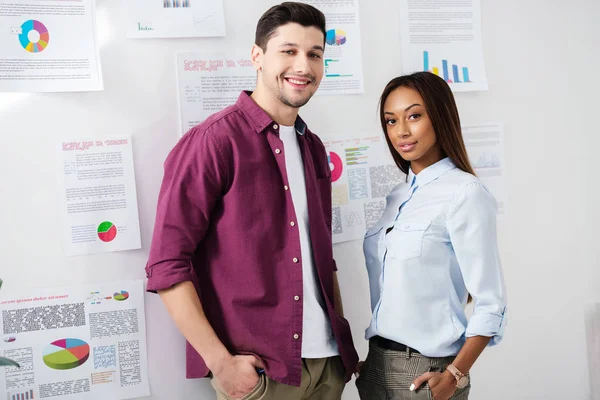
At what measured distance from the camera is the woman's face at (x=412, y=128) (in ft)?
4.79

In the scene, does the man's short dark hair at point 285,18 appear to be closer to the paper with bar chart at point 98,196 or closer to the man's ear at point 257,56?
the man's ear at point 257,56

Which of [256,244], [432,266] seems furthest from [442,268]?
[256,244]

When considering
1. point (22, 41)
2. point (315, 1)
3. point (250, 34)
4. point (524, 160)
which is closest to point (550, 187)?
point (524, 160)

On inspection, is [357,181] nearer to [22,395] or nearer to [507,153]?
[507,153]

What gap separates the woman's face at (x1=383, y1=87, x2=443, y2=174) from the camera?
146 cm

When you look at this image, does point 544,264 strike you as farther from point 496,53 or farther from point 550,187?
point 496,53

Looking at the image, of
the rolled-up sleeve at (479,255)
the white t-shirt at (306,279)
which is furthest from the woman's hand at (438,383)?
the white t-shirt at (306,279)

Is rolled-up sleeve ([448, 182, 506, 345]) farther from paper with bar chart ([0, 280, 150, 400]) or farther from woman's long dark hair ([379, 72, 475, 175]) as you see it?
paper with bar chart ([0, 280, 150, 400])

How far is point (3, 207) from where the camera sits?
4.86ft

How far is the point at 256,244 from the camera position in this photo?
1.40m

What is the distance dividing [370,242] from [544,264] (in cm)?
86

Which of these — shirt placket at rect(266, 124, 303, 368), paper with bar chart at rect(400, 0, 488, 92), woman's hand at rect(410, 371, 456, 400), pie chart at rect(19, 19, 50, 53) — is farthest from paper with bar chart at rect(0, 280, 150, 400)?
paper with bar chart at rect(400, 0, 488, 92)

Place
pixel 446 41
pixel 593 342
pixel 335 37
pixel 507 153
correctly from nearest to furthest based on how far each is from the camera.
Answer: pixel 335 37 → pixel 446 41 → pixel 507 153 → pixel 593 342

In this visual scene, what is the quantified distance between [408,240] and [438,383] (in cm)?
32
